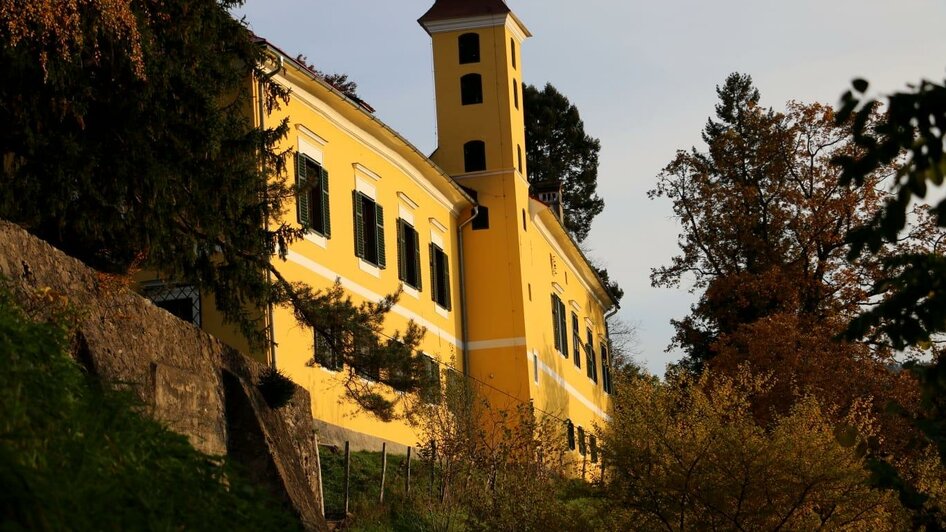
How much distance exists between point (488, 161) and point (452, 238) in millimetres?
3279

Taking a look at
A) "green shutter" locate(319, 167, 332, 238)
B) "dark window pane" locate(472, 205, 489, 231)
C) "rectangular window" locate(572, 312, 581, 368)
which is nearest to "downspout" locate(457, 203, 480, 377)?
"dark window pane" locate(472, 205, 489, 231)

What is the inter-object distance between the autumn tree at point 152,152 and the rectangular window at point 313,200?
24.6 feet

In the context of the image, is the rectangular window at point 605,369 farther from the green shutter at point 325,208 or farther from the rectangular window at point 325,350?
the rectangular window at point 325,350

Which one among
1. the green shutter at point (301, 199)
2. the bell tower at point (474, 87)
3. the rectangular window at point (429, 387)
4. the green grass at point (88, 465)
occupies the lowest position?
the green grass at point (88, 465)

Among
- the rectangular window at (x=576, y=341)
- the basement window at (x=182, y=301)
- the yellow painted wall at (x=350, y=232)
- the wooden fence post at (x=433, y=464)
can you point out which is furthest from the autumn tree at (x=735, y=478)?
the rectangular window at (x=576, y=341)

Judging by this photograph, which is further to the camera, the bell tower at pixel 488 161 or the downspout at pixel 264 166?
the bell tower at pixel 488 161

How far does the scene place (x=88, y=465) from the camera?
283 inches

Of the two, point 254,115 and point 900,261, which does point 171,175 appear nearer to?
point 254,115

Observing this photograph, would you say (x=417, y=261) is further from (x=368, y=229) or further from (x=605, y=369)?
(x=605, y=369)

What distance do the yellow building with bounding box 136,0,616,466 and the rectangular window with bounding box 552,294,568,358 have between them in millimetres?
109

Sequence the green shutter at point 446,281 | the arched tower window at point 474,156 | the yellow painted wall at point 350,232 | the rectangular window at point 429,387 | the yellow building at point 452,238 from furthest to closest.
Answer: the arched tower window at point 474,156, the green shutter at point 446,281, the yellow building at point 452,238, the yellow painted wall at point 350,232, the rectangular window at point 429,387

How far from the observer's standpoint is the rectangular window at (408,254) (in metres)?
36.5

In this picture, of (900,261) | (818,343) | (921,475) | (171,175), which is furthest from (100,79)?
(818,343)

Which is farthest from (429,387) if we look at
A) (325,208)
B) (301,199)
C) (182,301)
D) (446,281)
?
(446,281)
